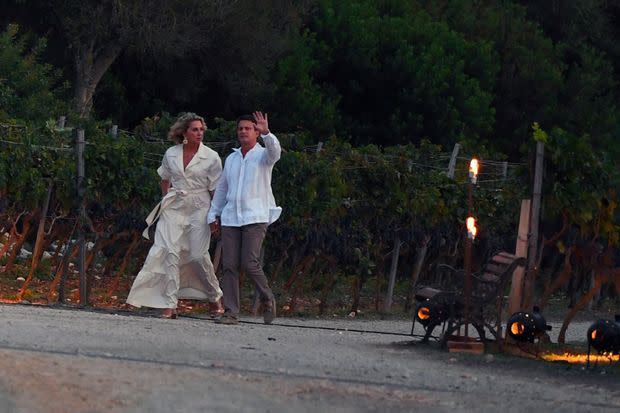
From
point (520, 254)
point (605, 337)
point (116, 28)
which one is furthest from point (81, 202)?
point (116, 28)

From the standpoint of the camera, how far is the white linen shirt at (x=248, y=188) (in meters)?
14.3

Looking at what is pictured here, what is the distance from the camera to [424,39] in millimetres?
41969

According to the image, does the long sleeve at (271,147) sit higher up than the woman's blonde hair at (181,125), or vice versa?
the woman's blonde hair at (181,125)

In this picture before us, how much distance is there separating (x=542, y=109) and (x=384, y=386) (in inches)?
1409

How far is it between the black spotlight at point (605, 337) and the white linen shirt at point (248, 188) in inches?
144

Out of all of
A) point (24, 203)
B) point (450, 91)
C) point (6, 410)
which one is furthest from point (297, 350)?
point (450, 91)

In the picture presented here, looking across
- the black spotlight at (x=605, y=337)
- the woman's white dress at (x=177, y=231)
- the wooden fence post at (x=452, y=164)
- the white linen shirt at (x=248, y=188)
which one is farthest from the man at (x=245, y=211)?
the wooden fence post at (x=452, y=164)

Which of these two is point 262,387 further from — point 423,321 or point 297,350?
point 423,321

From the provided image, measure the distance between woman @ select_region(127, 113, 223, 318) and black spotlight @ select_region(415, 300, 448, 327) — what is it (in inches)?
104

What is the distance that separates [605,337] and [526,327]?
2.40ft

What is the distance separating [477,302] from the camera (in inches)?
485

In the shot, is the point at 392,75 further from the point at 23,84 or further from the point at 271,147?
the point at 271,147

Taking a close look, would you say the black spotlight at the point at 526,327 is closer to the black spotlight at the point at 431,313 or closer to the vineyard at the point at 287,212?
the black spotlight at the point at 431,313

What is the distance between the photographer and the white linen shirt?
1427cm
